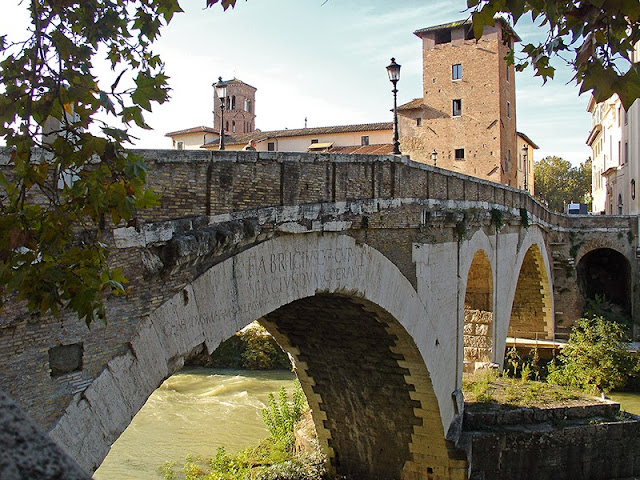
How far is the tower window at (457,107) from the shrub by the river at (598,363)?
14.4 metres

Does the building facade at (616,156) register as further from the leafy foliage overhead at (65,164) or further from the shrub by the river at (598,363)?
the leafy foliage overhead at (65,164)

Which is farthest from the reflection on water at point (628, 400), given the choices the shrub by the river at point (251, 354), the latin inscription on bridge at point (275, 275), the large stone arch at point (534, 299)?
the latin inscription on bridge at point (275, 275)

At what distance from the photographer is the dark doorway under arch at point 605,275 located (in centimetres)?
2483

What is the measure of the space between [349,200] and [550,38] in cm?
406

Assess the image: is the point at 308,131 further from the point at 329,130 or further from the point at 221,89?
the point at 221,89

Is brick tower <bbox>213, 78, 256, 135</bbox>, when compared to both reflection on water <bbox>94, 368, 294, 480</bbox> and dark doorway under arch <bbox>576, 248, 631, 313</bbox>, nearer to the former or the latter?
dark doorway under arch <bbox>576, 248, 631, 313</bbox>

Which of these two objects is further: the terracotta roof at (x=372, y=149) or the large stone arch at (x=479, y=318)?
the terracotta roof at (x=372, y=149)

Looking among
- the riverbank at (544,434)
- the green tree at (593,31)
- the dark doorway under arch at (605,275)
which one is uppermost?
the green tree at (593,31)

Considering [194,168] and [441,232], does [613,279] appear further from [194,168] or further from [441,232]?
[194,168]

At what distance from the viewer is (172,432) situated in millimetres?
13094

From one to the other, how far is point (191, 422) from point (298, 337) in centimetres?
585

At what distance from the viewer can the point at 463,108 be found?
29500 millimetres

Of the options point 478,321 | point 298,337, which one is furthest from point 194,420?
point 478,321

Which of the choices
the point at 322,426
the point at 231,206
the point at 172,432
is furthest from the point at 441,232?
the point at 172,432
